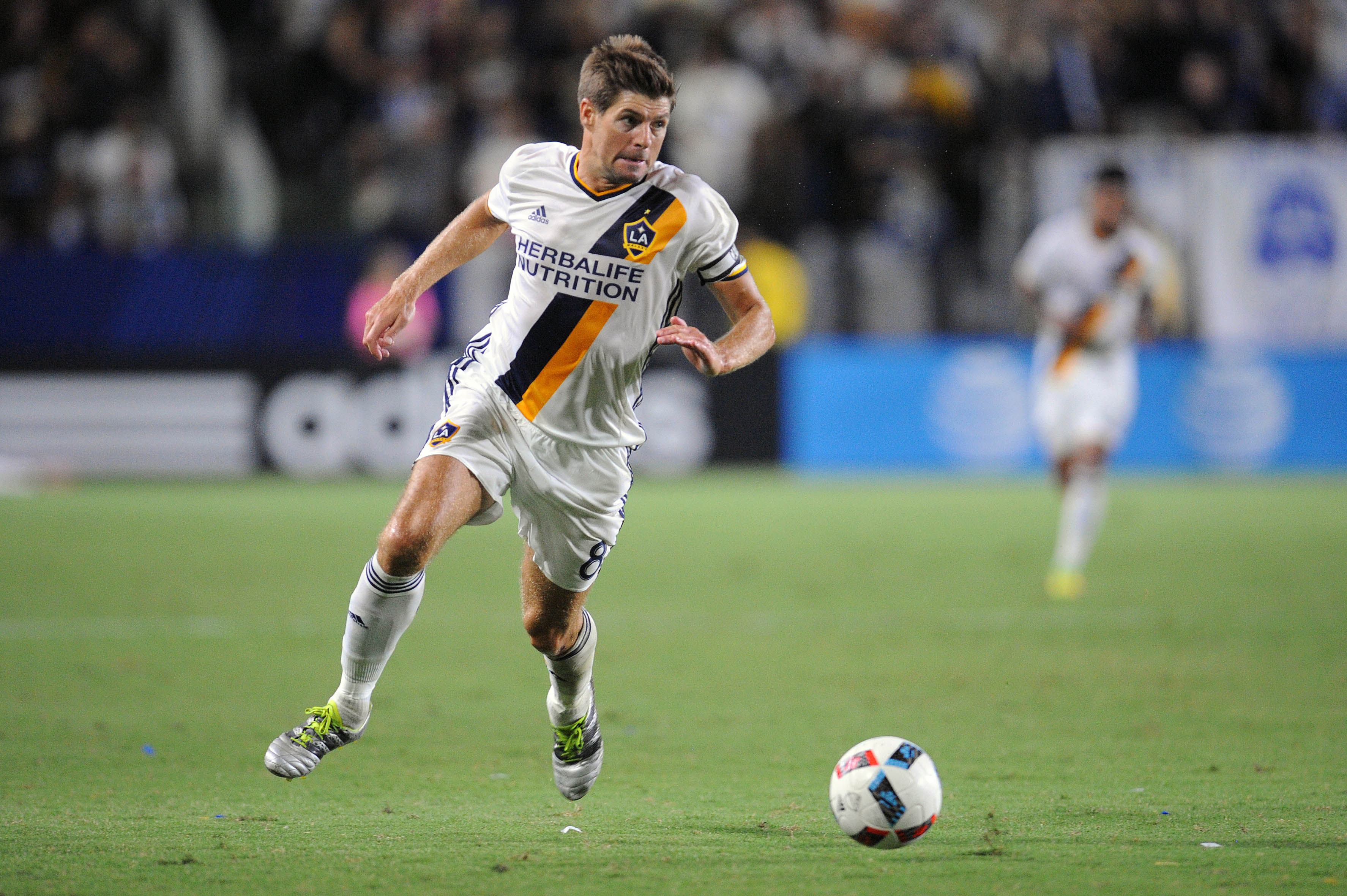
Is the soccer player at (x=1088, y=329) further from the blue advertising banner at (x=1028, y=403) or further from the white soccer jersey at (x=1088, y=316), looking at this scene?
the blue advertising banner at (x=1028, y=403)

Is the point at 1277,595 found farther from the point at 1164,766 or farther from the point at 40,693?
the point at 40,693

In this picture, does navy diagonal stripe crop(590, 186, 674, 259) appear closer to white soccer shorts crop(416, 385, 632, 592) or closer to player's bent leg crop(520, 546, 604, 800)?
white soccer shorts crop(416, 385, 632, 592)

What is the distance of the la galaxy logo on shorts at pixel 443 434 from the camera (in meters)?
4.89

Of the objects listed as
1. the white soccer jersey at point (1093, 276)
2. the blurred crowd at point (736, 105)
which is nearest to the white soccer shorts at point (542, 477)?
the white soccer jersey at point (1093, 276)

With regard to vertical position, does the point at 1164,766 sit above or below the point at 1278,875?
below

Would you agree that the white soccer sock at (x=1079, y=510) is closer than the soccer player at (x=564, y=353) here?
No

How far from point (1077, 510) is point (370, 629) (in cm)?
659

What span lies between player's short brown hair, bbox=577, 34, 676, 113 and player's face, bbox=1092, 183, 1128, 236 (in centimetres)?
617

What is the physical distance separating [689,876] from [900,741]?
80 centimetres

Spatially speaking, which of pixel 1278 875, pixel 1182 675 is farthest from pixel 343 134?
pixel 1278 875

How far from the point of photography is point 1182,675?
291 inches

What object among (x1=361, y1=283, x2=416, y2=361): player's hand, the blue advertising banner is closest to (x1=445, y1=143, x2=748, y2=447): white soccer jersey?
(x1=361, y1=283, x2=416, y2=361): player's hand

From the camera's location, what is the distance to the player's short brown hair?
4.70 m

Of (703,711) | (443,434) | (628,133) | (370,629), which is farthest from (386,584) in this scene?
(703,711)
